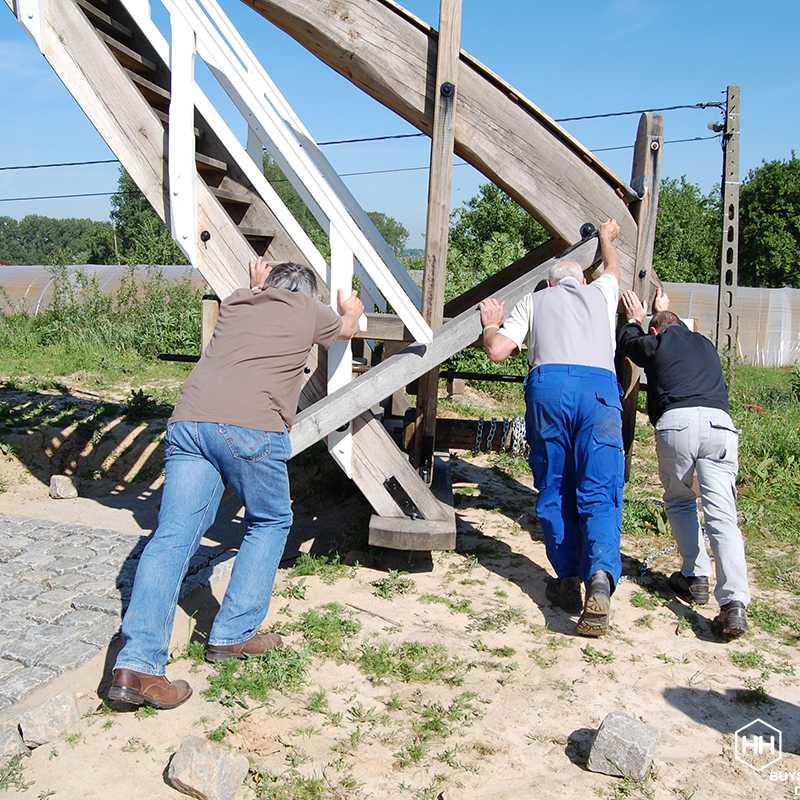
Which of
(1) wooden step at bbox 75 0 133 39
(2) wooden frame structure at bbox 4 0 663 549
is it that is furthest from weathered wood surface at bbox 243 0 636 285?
(1) wooden step at bbox 75 0 133 39

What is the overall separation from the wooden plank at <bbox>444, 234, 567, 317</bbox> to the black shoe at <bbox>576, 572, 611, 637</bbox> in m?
2.43

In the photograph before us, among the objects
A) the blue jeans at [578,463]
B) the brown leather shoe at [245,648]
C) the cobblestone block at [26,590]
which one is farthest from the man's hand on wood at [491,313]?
the cobblestone block at [26,590]

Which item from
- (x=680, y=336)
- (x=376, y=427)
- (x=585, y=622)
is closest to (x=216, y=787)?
(x=585, y=622)

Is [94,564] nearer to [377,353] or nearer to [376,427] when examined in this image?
[376,427]

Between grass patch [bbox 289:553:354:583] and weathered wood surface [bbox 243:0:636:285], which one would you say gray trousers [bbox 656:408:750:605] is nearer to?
weathered wood surface [bbox 243:0:636:285]

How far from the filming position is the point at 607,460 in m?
4.62

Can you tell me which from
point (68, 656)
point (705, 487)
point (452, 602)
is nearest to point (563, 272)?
point (705, 487)

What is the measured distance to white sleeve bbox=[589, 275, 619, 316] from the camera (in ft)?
16.5

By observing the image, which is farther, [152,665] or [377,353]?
[377,353]

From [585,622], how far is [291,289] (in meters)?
2.32

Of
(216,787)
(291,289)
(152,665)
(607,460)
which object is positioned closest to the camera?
(216,787)

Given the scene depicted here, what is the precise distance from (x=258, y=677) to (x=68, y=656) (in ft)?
2.99

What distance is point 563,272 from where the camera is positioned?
4977 mm

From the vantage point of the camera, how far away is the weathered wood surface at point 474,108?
4879 mm
